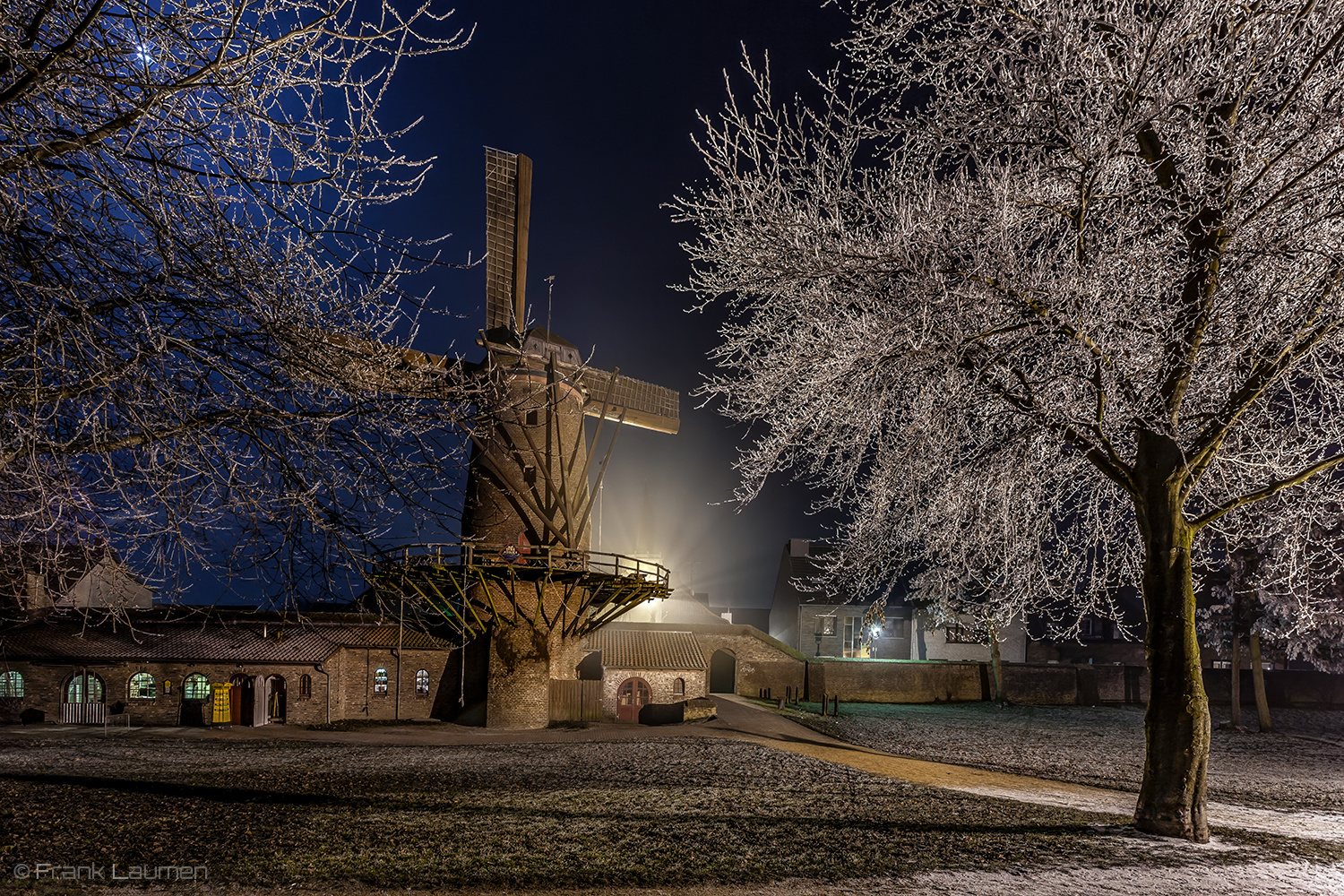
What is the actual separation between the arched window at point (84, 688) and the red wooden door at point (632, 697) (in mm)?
16199

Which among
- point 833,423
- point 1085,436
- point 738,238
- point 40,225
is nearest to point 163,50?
point 40,225

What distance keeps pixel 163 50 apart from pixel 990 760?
67.2 feet

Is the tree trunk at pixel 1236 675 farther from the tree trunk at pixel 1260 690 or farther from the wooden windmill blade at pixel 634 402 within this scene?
the wooden windmill blade at pixel 634 402

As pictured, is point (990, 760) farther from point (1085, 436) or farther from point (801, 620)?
point (801, 620)

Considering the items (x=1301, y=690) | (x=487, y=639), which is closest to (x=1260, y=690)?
(x=1301, y=690)

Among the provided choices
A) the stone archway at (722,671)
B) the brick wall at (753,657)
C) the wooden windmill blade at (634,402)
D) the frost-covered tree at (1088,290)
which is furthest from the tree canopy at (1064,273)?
the stone archway at (722,671)

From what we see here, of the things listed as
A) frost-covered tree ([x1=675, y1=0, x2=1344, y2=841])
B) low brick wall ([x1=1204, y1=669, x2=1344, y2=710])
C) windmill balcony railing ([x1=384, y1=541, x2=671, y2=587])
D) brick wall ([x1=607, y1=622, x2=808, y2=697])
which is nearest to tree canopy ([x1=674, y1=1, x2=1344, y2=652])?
Result: frost-covered tree ([x1=675, y1=0, x2=1344, y2=841])

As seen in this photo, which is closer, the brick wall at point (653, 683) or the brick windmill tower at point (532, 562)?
the brick windmill tower at point (532, 562)

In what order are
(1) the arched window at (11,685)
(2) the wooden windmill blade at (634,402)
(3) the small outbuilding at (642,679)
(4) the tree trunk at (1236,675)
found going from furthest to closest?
(4) the tree trunk at (1236,675) → (3) the small outbuilding at (642,679) → (2) the wooden windmill blade at (634,402) → (1) the arched window at (11,685)

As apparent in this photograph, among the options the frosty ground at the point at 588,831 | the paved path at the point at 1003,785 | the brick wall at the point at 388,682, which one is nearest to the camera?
the frosty ground at the point at 588,831

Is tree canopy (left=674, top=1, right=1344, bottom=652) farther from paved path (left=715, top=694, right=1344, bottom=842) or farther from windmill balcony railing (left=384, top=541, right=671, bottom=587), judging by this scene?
windmill balcony railing (left=384, top=541, right=671, bottom=587)

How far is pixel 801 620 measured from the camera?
1971 inches

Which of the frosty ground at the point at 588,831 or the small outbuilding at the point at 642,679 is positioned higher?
the frosty ground at the point at 588,831

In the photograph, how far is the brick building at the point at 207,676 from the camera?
76.0 ft
